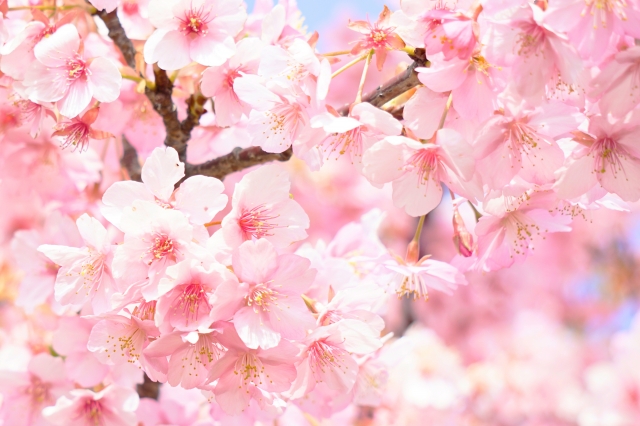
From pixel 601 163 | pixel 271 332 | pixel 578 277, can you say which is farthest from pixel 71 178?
pixel 578 277

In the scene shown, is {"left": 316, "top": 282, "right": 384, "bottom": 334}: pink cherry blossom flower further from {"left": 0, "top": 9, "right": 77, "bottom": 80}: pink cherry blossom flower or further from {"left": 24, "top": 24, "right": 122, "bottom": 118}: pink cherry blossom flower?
{"left": 0, "top": 9, "right": 77, "bottom": 80}: pink cherry blossom flower

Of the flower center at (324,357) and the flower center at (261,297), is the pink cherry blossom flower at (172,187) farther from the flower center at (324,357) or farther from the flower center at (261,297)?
the flower center at (324,357)

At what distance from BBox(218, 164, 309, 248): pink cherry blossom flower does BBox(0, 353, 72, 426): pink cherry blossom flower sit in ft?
2.63

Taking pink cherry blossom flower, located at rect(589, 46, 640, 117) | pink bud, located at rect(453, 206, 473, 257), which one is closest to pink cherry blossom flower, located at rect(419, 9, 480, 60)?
pink cherry blossom flower, located at rect(589, 46, 640, 117)

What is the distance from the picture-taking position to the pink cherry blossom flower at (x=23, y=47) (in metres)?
1.33

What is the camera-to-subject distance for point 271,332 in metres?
1.15

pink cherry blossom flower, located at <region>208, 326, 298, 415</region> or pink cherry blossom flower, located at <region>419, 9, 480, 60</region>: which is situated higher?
pink cherry blossom flower, located at <region>419, 9, 480, 60</region>

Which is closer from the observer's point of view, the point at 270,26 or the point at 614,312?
the point at 270,26

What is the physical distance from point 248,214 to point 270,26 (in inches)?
16.8

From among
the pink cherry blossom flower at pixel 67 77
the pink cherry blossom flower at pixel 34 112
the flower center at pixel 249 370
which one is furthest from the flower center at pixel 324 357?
the pink cherry blossom flower at pixel 34 112

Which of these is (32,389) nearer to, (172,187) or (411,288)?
(172,187)

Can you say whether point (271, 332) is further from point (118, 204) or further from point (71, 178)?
point (71, 178)

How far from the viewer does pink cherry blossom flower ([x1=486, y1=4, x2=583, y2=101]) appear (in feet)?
3.42

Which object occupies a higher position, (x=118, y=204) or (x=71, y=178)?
(x=118, y=204)
